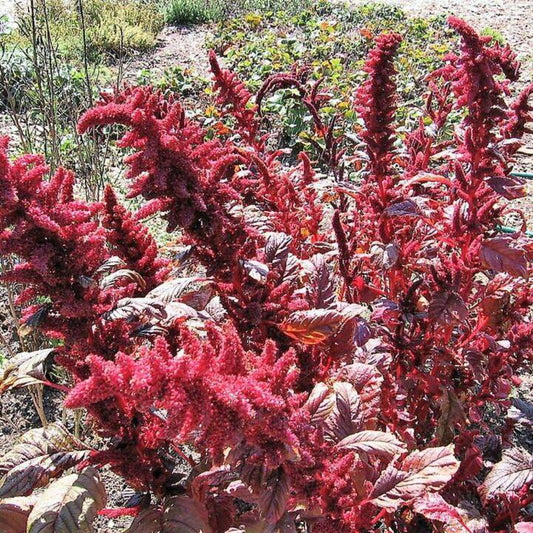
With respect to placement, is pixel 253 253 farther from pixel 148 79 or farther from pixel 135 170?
pixel 148 79

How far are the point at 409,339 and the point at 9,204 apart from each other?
4.50ft

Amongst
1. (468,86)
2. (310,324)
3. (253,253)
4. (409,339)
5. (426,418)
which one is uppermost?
(468,86)

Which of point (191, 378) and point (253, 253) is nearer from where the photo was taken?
point (191, 378)

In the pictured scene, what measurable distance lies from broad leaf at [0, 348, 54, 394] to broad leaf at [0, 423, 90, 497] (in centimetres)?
15

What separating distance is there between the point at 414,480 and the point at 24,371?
1068 millimetres

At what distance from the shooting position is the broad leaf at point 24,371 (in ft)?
5.44

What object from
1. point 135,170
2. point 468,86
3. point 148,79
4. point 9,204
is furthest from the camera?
point 148,79

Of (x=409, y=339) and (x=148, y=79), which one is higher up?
(x=148, y=79)

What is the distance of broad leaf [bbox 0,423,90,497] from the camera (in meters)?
1.58


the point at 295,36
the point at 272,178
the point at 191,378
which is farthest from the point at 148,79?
the point at 191,378

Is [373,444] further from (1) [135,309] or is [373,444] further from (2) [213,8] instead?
(2) [213,8]

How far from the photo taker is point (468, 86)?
1.75m

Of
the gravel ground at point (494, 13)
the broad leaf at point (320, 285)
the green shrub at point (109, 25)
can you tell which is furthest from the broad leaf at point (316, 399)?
the gravel ground at point (494, 13)

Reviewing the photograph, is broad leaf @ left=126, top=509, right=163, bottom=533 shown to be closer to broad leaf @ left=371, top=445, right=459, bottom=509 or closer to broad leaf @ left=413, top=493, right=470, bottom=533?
broad leaf @ left=371, top=445, right=459, bottom=509
